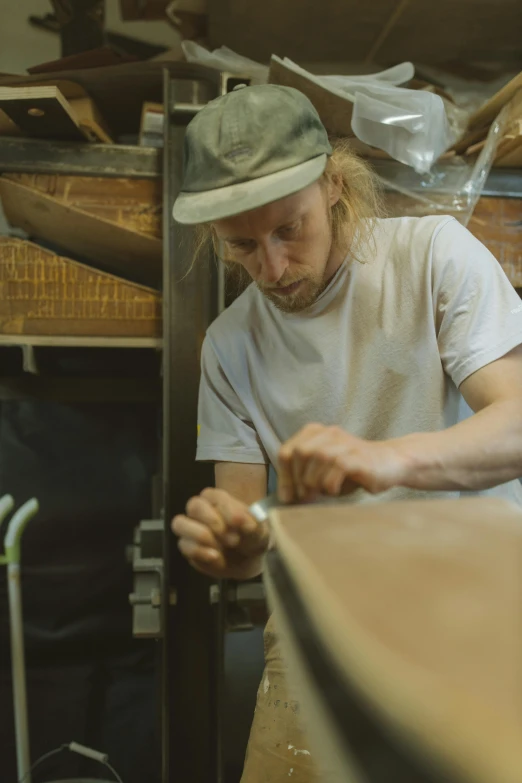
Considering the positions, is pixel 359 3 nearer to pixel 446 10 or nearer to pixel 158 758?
pixel 446 10

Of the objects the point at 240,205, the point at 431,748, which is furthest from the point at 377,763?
the point at 240,205

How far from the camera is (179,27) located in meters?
2.06

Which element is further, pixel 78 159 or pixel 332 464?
pixel 78 159

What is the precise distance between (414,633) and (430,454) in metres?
0.46

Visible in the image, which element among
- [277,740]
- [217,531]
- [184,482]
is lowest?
[277,740]

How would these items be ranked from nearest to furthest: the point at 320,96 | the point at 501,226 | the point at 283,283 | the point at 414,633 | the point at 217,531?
1. the point at 414,633
2. the point at 217,531
3. the point at 283,283
4. the point at 320,96
5. the point at 501,226

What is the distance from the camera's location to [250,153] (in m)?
1.05

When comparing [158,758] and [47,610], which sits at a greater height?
[47,610]

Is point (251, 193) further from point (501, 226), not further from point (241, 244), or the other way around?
point (501, 226)

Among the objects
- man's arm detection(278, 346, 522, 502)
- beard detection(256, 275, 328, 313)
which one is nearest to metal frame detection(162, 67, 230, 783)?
beard detection(256, 275, 328, 313)

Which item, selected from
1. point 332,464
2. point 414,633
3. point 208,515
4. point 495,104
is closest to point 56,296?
point 208,515

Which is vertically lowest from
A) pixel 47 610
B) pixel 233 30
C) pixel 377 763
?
pixel 47 610

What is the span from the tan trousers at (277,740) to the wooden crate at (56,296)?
3.17 feet

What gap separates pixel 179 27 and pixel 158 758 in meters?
2.43
